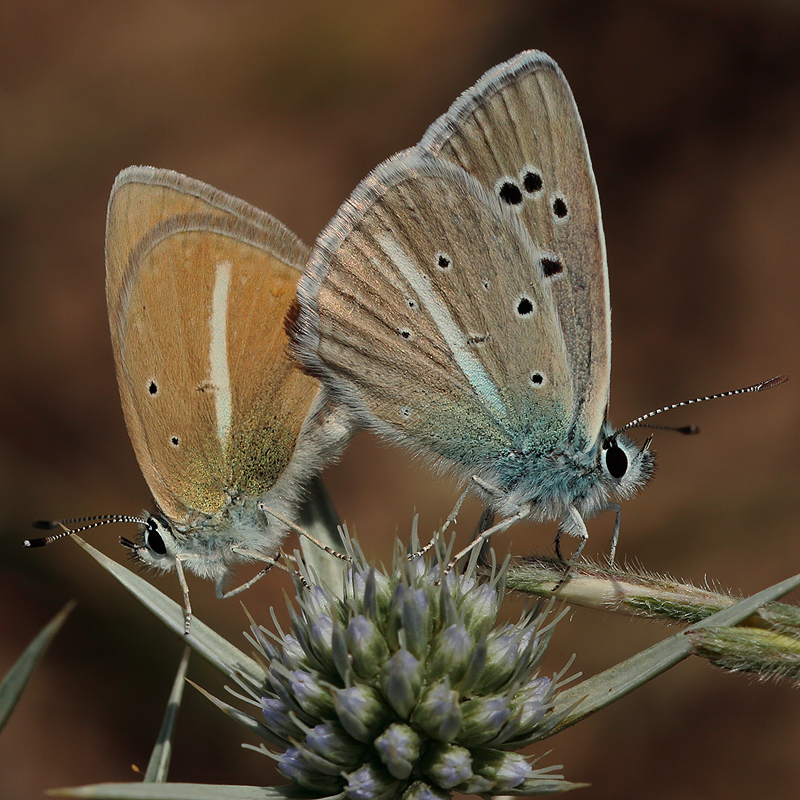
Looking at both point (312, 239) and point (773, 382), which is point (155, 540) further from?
point (312, 239)

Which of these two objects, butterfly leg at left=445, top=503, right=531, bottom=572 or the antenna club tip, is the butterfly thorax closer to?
butterfly leg at left=445, top=503, right=531, bottom=572

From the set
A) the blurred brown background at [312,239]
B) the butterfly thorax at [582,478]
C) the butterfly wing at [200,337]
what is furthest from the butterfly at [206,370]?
the blurred brown background at [312,239]

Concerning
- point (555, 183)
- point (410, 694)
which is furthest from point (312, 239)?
point (410, 694)

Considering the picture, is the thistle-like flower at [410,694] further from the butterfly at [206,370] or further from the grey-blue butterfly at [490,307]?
the butterfly at [206,370]

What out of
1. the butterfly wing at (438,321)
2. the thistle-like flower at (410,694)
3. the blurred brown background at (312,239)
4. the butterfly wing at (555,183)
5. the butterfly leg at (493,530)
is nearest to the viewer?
the thistle-like flower at (410,694)

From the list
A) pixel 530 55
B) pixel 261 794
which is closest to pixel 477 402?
pixel 530 55
